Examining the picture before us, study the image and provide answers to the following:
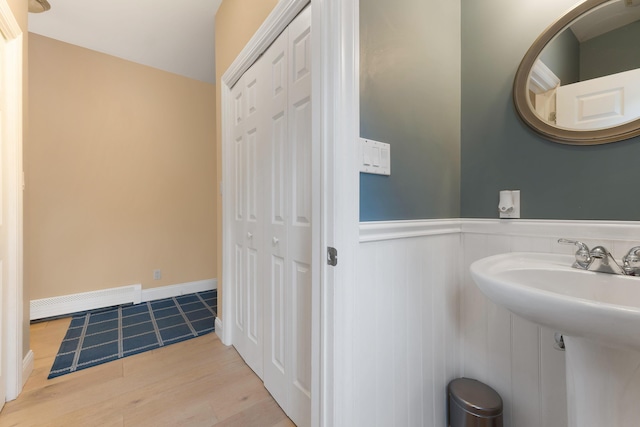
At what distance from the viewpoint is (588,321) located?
52 cm

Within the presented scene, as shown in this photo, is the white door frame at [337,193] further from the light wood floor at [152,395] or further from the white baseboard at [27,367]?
the white baseboard at [27,367]

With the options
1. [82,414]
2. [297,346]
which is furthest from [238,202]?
[82,414]

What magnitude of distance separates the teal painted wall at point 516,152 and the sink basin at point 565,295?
218mm

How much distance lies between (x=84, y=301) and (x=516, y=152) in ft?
11.9

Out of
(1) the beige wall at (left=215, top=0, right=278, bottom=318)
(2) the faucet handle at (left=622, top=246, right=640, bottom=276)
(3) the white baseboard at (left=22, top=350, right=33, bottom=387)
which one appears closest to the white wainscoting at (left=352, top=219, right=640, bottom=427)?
(2) the faucet handle at (left=622, top=246, right=640, bottom=276)

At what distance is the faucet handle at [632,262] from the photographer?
0.73 m

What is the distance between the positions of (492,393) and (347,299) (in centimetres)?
81

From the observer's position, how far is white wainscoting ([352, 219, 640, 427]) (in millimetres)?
888

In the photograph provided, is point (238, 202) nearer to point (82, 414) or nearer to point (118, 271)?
point (82, 414)

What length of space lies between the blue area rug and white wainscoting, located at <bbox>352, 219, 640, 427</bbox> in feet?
5.71

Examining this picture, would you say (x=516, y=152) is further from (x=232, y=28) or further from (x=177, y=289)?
(x=177, y=289)

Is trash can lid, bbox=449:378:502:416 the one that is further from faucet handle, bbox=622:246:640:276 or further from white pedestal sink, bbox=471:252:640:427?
faucet handle, bbox=622:246:640:276

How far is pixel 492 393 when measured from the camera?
106 cm

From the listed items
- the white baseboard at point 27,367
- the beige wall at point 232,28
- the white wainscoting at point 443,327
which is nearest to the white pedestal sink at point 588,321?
the white wainscoting at point 443,327
